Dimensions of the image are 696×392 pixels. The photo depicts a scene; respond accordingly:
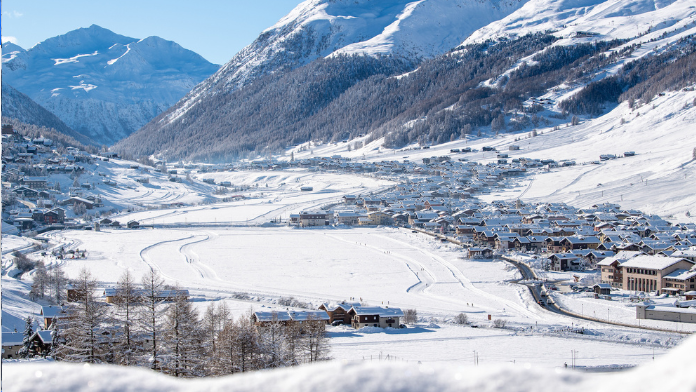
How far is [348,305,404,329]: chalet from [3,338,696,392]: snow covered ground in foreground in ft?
55.5

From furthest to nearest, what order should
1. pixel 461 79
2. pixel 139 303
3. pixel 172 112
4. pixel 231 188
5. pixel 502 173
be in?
pixel 172 112, pixel 461 79, pixel 231 188, pixel 502 173, pixel 139 303

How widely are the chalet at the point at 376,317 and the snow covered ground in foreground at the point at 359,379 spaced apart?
16.9m

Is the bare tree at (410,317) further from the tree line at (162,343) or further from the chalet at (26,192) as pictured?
the chalet at (26,192)

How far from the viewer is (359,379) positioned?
194cm

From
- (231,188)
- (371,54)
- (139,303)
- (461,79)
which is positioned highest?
(371,54)

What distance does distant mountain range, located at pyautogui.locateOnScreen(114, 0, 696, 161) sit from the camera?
108 meters

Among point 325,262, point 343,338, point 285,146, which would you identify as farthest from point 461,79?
point 343,338

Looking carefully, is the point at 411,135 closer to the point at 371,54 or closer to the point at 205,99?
the point at 371,54

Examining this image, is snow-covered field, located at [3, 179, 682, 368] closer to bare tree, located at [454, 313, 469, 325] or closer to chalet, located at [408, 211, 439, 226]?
bare tree, located at [454, 313, 469, 325]

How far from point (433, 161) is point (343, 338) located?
234 ft

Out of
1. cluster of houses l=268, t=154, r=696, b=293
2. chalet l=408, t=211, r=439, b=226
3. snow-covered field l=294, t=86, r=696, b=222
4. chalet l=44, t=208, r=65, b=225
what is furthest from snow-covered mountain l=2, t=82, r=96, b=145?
chalet l=408, t=211, r=439, b=226

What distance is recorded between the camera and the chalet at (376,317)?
18.7 meters

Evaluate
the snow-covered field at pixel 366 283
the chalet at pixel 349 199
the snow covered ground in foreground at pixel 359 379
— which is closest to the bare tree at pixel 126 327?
the snow-covered field at pixel 366 283

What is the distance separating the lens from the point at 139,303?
1138 centimetres
